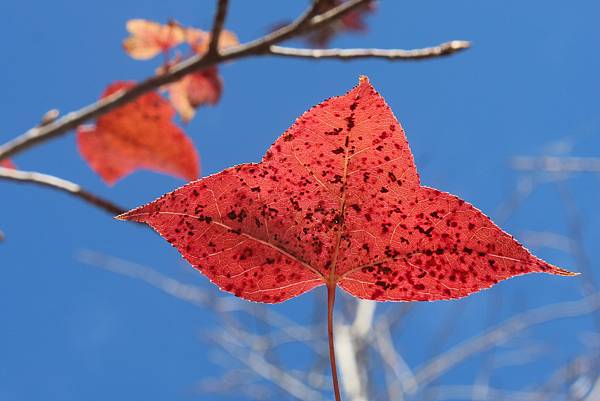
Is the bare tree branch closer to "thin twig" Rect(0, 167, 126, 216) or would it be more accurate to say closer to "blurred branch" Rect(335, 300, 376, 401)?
"thin twig" Rect(0, 167, 126, 216)

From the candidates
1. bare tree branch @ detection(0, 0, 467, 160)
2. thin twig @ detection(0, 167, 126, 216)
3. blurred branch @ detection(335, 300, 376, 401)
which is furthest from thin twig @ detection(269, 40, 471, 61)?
blurred branch @ detection(335, 300, 376, 401)

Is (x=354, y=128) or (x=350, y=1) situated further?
(x=350, y=1)

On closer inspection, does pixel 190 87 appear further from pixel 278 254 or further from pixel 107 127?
pixel 278 254

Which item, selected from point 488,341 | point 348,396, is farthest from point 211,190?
point 488,341

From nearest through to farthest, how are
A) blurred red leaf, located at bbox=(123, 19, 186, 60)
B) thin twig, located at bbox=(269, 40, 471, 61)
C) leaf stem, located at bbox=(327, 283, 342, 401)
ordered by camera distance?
leaf stem, located at bbox=(327, 283, 342, 401) → thin twig, located at bbox=(269, 40, 471, 61) → blurred red leaf, located at bbox=(123, 19, 186, 60)

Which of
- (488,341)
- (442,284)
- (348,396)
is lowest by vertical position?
(442,284)
